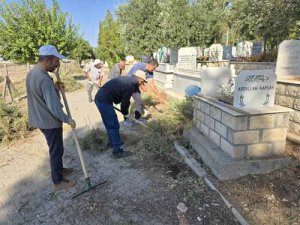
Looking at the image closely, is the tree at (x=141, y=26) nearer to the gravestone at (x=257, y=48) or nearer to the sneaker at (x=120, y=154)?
the gravestone at (x=257, y=48)

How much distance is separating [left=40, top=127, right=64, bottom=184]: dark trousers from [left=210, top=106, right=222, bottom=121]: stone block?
7.29 feet

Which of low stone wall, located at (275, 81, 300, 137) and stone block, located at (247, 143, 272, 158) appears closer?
stone block, located at (247, 143, 272, 158)

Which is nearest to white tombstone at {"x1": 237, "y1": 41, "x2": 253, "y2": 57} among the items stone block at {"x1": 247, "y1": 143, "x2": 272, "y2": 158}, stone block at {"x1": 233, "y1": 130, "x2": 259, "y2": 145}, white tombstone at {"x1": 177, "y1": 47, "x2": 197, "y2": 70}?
white tombstone at {"x1": 177, "y1": 47, "x2": 197, "y2": 70}

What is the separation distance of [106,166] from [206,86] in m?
2.17

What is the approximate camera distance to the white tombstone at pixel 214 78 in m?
4.31

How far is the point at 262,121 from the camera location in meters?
3.30

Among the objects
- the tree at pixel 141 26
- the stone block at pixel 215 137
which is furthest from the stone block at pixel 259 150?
the tree at pixel 141 26

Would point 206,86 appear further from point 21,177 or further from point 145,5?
point 145,5

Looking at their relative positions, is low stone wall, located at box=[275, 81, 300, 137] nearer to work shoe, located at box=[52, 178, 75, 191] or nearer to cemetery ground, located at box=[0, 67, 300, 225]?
cemetery ground, located at box=[0, 67, 300, 225]

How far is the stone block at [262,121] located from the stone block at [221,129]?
36 cm

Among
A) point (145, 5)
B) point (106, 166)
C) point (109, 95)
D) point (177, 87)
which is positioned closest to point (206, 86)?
point (109, 95)

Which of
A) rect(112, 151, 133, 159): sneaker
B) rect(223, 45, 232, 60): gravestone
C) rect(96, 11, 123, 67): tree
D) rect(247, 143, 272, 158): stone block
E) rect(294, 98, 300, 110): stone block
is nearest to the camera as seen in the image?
rect(247, 143, 272, 158): stone block

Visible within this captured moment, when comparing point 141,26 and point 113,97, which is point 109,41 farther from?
point 113,97

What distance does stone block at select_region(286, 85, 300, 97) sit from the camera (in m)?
3.88
